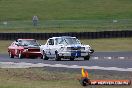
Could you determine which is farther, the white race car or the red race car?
the red race car

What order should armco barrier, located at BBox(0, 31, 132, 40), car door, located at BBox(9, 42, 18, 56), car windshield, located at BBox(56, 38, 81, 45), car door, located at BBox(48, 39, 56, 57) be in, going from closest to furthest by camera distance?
car door, located at BBox(48, 39, 56, 57) → car windshield, located at BBox(56, 38, 81, 45) → car door, located at BBox(9, 42, 18, 56) → armco barrier, located at BBox(0, 31, 132, 40)

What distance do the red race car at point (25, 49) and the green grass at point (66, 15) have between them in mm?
13889

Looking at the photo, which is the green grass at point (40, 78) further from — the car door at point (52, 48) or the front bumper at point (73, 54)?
the car door at point (52, 48)

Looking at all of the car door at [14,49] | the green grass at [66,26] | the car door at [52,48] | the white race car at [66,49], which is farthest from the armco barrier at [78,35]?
the white race car at [66,49]

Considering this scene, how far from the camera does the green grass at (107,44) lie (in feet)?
134

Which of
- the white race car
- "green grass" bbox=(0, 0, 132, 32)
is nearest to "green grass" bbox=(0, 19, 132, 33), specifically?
"green grass" bbox=(0, 0, 132, 32)

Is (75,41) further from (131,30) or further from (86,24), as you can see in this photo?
(86,24)

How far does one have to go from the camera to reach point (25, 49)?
32.7m

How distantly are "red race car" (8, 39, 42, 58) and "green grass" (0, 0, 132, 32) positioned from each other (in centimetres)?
1389

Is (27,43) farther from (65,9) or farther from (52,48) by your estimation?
(65,9)

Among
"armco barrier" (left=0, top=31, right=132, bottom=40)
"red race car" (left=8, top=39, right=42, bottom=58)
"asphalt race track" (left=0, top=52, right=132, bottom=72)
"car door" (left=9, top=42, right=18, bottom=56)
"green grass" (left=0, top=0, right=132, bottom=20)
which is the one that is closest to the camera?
"asphalt race track" (left=0, top=52, right=132, bottom=72)

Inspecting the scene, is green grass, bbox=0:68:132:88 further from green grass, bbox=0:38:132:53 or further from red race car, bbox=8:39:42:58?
green grass, bbox=0:38:132:53

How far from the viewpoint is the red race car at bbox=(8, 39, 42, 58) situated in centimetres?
3253

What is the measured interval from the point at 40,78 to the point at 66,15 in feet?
137
